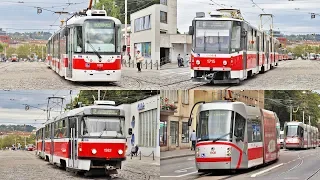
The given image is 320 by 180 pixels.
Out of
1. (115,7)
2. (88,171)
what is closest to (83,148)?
(88,171)

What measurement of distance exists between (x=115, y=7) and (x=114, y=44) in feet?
74.8

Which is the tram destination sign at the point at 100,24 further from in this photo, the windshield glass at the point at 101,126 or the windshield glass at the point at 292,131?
the windshield glass at the point at 292,131

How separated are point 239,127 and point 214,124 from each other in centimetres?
78

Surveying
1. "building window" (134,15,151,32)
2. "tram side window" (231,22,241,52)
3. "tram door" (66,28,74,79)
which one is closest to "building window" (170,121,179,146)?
"tram side window" (231,22,241,52)

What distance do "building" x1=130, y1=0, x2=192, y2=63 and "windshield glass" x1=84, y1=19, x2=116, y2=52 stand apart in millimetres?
11718

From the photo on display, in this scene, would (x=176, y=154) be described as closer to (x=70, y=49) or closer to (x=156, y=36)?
(x=70, y=49)

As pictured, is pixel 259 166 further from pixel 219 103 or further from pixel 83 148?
pixel 83 148

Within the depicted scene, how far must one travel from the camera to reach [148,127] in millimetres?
21859

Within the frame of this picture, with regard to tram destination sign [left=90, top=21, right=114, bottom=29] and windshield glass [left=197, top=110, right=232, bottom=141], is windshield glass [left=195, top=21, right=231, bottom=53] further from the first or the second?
windshield glass [left=197, top=110, right=232, bottom=141]

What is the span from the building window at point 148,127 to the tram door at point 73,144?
3.79 metres

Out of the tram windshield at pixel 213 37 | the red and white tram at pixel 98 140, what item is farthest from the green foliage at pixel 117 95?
the red and white tram at pixel 98 140

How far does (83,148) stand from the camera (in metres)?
17.3

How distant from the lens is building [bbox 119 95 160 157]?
21719 millimetres

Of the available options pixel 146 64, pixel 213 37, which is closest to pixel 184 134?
pixel 213 37
